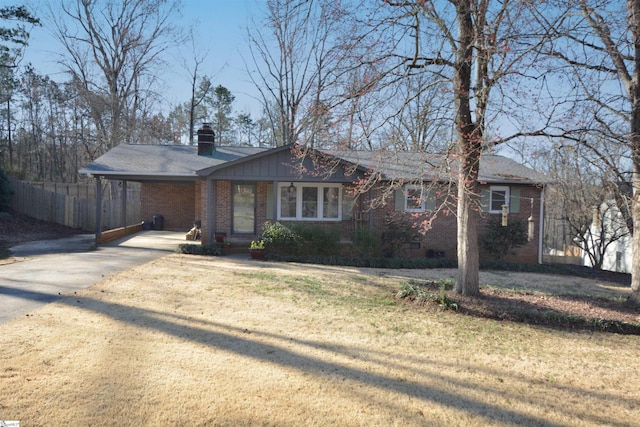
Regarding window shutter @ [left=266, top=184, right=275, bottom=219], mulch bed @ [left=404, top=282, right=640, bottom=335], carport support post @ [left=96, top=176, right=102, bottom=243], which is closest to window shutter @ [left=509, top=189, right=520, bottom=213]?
mulch bed @ [left=404, top=282, right=640, bottom=335]

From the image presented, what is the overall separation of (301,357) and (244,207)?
10.9 metres

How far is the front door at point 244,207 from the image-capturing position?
15.0 metres

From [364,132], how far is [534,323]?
4.44 meters

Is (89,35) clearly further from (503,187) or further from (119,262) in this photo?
(503,187)

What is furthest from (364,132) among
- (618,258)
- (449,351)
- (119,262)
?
(618,258)

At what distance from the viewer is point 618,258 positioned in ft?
69.1

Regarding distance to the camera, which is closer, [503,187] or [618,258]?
[503,187]

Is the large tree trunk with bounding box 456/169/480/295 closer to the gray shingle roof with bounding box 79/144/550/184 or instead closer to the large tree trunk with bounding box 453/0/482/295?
the large tree trunk with bounding box 453/0/482/295

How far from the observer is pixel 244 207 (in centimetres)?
1507

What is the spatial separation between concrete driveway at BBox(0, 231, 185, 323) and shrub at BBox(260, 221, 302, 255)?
3.27 meters

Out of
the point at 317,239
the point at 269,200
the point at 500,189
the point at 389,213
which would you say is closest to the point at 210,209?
the point at 269,200

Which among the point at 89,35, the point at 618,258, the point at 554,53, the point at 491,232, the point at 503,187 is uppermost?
the point at 89,35

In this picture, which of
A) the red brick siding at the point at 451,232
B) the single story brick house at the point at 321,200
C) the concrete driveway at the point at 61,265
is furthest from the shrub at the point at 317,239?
the concrete driveway at the point at 61,265

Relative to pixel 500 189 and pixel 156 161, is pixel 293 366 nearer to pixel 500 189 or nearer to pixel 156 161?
pixel 156 161
